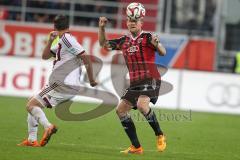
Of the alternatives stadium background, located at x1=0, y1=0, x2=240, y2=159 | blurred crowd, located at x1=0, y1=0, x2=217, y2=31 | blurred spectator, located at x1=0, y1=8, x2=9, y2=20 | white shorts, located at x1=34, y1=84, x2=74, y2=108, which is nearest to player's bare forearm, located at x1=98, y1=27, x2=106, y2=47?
white shorts, located at x1=34, y1=84, x2=74, y2=108

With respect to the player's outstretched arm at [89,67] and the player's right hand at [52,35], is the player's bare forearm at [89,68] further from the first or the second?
the player's right hand at [52,35]

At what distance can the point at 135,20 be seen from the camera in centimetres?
1293

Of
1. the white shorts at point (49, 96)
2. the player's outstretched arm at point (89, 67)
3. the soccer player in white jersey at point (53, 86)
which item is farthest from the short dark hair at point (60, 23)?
the white shorts at point (49, 96)

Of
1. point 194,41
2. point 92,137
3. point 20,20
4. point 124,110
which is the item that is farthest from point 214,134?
point 20,20

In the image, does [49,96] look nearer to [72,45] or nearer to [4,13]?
[72,45]

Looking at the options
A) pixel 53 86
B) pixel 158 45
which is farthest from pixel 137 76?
pixel 53 86

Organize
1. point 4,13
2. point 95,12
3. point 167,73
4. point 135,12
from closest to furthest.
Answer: point 135,12 → point 167,73 → point 4,13 → point 95,12

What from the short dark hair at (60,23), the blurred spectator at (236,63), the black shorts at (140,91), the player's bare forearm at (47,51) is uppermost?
the short dark hair at (60,23)

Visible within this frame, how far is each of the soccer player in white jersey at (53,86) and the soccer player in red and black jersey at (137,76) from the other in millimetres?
526

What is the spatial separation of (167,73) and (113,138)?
8812 mm

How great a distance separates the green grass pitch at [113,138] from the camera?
41.5ft

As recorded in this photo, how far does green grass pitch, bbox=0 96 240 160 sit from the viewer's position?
41.5ft

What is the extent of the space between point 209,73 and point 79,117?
6206 millimetres

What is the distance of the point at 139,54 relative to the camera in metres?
13.1
